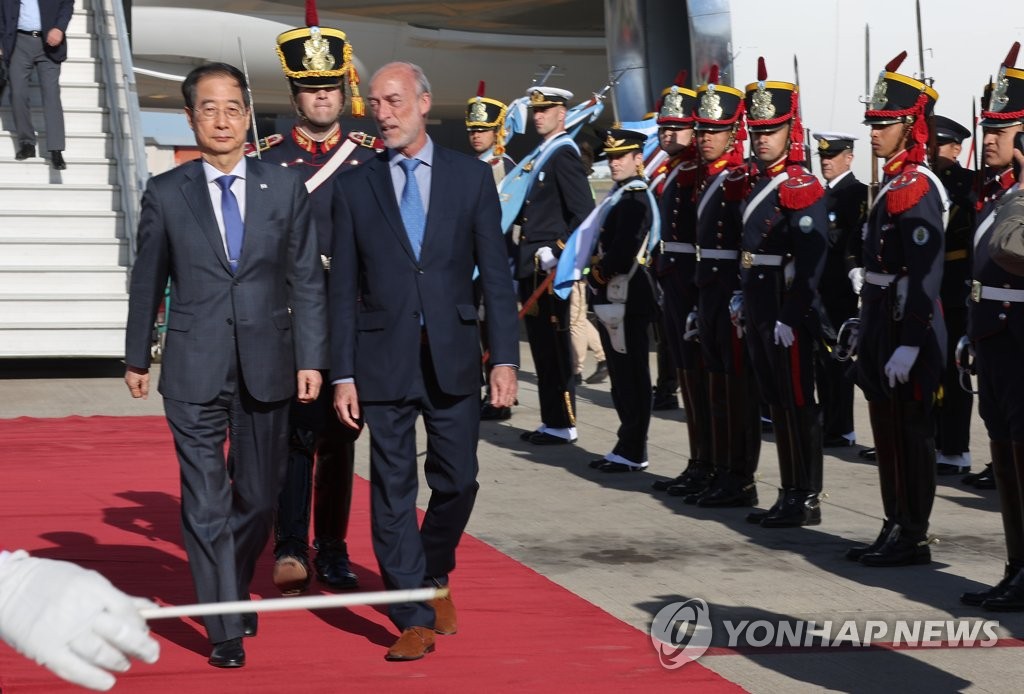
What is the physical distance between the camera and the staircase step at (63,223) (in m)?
12.4

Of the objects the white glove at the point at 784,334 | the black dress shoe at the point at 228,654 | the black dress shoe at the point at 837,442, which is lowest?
the black dress shoe at the point at 837,442

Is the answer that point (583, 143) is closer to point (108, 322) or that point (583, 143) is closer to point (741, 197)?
point (108, 322)

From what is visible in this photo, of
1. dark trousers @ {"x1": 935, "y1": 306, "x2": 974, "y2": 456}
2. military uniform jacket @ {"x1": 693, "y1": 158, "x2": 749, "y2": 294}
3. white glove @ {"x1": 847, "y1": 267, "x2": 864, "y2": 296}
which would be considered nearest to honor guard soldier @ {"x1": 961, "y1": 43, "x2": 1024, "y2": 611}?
military uniform jacket @ {"x1": 693, "y1": 158, "x2": 749, "y2": 294}

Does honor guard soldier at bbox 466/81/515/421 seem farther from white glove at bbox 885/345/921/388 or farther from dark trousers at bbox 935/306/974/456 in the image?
white glove at bbox 885/345/921/388

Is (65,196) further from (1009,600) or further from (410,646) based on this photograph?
(1009,600)

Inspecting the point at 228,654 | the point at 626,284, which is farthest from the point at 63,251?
the point at 228,654

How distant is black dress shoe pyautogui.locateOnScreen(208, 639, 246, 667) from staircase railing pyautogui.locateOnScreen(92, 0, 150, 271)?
7.80 metres

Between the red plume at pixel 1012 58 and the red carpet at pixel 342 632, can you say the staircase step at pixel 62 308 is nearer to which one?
the red carpet at pixel 342 632

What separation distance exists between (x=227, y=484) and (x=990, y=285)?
262 cm

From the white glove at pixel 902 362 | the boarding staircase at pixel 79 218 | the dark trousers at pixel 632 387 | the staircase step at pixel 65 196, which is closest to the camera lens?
the white glove at pixel 902 362

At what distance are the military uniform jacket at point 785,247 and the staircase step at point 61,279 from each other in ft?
21.2

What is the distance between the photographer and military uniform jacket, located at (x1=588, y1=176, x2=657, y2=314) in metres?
8.50

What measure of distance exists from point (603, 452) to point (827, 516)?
2.07 m

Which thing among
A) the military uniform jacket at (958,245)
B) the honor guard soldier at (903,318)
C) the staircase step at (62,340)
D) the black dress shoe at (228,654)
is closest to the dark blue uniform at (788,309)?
the honor guard soldier at (903,318)
